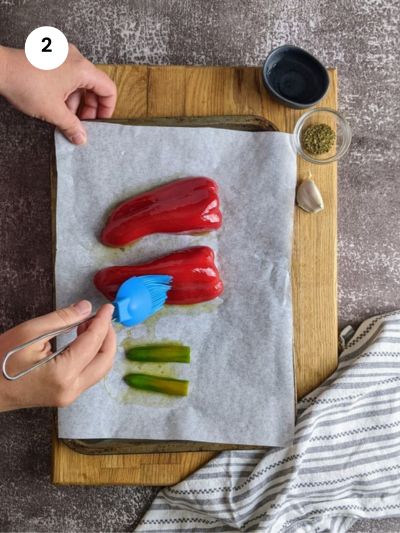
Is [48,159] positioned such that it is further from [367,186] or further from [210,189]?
[367,186]

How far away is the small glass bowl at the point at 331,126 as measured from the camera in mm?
1250

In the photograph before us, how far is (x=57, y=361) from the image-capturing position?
1026mm

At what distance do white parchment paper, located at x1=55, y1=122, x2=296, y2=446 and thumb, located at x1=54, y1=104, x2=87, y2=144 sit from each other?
19mm

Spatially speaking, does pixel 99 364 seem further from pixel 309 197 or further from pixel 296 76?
pixel 296 76

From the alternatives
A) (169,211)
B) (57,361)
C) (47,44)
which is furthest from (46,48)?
(57,361)

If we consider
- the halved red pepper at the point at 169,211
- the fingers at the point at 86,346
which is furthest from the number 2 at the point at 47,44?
the fingers at the point at 86,346

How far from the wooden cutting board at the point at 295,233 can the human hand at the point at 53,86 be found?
0.26 ft

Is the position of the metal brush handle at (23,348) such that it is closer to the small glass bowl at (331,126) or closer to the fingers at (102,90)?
the fingers at (102,90)

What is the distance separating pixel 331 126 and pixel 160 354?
→ 23.5 inches

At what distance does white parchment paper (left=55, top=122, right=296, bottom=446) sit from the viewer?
1238mm

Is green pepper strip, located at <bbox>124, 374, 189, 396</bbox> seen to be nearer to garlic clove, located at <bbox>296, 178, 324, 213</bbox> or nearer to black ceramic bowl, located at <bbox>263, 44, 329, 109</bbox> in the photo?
garlic clove, located at <bbox>296, 178, 324, 213</bbox>

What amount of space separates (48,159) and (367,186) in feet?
2.42

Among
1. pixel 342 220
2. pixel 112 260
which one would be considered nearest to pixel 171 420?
pixel 112 260

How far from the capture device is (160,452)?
1.25 m
